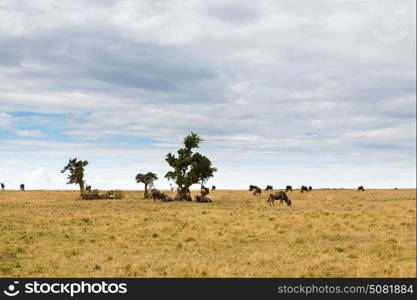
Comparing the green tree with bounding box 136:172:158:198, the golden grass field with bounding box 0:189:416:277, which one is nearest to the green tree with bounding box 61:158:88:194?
the green tree with bounding box 136:172:158:198

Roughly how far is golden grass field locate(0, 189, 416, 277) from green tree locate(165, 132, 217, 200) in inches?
1043

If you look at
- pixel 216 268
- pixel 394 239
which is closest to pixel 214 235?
pixel 216 268

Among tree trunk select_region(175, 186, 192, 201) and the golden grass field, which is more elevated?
tree trunk select_region(175, 186, 192, 201)

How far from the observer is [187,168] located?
68.8 m

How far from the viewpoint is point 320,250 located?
2436 cm

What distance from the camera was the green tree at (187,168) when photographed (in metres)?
67.2

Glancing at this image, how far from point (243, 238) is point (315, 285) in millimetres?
12163

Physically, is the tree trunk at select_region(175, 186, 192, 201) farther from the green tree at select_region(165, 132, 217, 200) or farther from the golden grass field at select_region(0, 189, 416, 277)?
the golden grass field at select_region(0, 189, 416, 277)

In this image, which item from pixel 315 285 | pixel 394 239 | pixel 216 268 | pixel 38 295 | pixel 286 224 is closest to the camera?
pixel 38 295

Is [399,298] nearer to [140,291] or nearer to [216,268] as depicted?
[216,268]

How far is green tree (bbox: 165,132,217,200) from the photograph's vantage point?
67188 millimetres

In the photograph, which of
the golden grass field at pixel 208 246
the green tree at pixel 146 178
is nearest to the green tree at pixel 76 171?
the green tree at pixel 146 178

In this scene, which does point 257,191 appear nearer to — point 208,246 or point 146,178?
point 146,178

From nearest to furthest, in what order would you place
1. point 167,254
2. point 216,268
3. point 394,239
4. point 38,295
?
point 38,295, point 216,268, point 167,254, point 394,239
